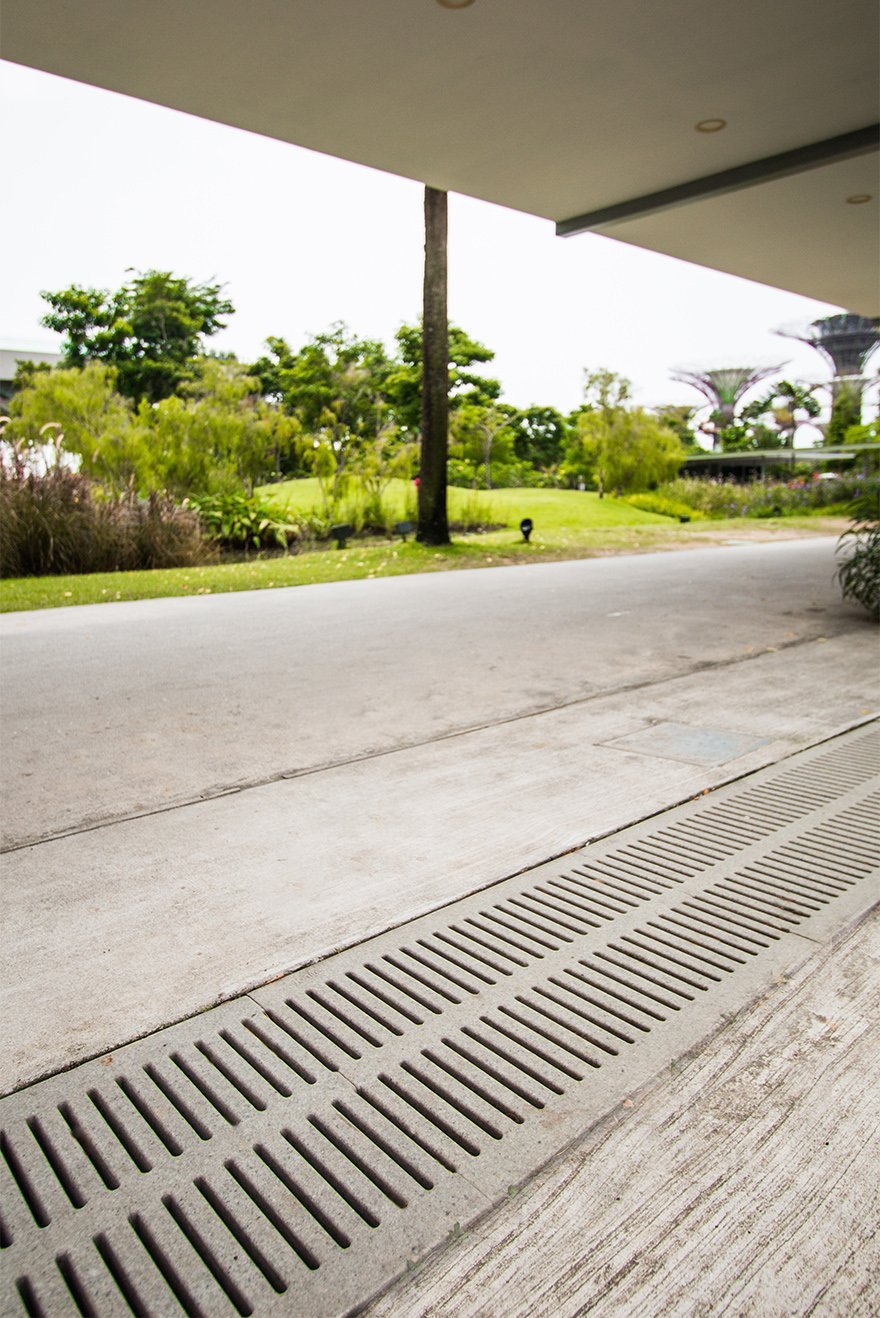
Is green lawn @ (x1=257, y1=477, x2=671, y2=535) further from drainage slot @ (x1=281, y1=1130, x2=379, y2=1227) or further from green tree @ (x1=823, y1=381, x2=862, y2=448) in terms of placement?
green tree @ (x1=823, y1=381, x2=862, y2=448)

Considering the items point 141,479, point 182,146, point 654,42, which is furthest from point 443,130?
point 182,146

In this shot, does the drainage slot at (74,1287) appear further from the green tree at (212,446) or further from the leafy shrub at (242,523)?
the green tree at (212,446)

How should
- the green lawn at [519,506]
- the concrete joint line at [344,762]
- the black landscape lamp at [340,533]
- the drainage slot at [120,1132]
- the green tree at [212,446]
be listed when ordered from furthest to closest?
1. the green lawn at [519,506]
2. the green tree at [212,446]
3. the black landscape lamp at [340,533]
4. the concrete joint line at [344,762]
5. the drainage slot at [120,1132]

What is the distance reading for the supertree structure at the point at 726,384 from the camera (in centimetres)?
4784

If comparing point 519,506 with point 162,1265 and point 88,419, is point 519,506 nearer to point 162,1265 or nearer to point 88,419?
point 88,419

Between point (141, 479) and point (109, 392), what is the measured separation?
Result: 9203mm

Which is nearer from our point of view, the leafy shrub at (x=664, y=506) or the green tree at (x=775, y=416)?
the leafy shrub at (x=664, y=506)

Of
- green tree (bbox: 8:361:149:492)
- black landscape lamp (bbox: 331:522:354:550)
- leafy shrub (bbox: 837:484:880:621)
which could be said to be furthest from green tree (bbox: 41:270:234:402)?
leafy shrub (bbox: 837:484:880:621)

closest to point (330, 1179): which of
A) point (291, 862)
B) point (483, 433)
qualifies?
point (291, 862)

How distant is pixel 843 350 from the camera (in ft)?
161

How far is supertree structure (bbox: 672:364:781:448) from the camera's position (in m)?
47.8

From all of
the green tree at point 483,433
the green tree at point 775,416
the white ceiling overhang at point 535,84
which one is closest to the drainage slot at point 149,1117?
the white ceiling overhang at point 535,84

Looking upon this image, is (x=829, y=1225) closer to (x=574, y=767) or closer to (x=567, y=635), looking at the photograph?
(x=574, y=767)

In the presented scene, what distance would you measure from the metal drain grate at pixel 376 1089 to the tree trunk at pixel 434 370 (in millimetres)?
9594
